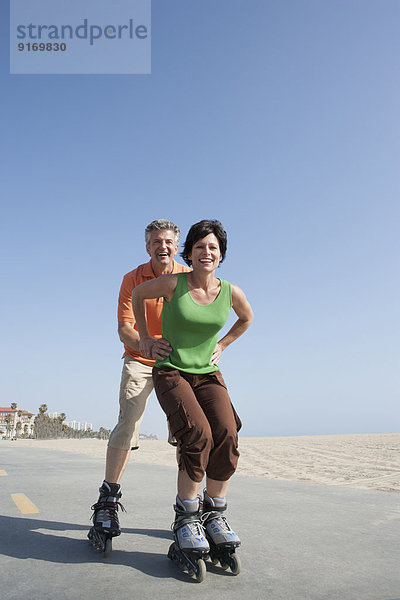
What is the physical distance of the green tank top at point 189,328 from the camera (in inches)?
115

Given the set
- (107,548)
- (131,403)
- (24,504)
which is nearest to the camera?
(107,548)

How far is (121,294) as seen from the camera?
3.68 meters

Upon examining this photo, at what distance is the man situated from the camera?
321 cm

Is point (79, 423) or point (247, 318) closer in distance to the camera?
point (247, 318)

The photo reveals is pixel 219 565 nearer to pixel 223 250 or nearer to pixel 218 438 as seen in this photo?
pixel 218 438

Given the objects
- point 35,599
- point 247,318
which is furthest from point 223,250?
point 35,599

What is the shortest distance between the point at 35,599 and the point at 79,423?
421 ft

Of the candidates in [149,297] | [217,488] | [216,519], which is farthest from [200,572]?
[149,297]

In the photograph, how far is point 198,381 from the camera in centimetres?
298

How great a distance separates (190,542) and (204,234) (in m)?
1.81

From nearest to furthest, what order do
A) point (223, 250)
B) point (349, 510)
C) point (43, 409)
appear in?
point (223, 250), point (349, 510), point (43, 409)

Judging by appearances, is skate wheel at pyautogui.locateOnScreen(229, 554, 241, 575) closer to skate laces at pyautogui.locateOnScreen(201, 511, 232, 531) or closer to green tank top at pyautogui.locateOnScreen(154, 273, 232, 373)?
skate laces at pyautogui.locateOnScreen(201, 511, 232, 531)

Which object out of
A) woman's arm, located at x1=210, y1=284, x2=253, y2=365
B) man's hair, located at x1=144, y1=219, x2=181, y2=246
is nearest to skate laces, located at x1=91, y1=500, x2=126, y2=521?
woman's arm, located at x1=210, y1=284, x2=253, y2=365

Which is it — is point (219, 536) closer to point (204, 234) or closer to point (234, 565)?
point (234, 565)
